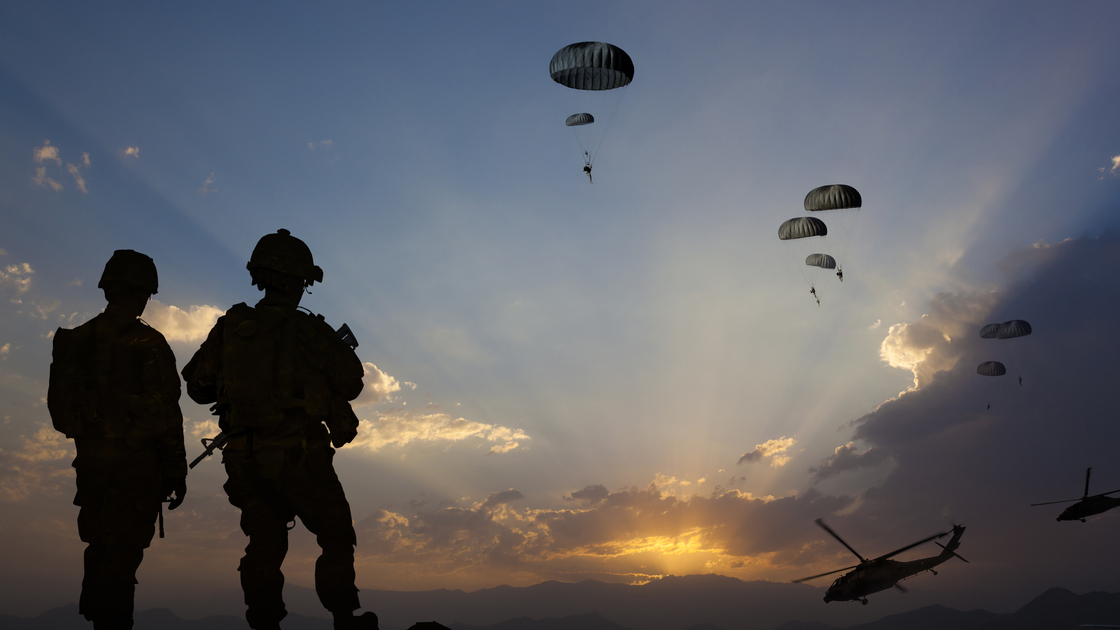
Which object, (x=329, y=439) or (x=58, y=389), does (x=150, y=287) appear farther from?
(x=329, y=439)

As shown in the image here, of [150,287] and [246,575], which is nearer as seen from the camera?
[246,575]

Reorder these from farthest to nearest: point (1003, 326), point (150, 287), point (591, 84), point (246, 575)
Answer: point (1003, 326) < point (591, 84) < point (150, 287) < point (246, 575)

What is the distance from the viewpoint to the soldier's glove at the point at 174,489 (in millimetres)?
10062

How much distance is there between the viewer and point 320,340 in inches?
326

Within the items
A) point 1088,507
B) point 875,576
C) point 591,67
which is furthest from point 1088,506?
point 591,67

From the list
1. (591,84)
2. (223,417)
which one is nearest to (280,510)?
(223,417)

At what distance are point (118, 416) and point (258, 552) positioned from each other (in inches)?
139

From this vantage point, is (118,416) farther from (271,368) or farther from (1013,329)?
(1013,329)

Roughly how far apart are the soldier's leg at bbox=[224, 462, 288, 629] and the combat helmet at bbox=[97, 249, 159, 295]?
12.4ft

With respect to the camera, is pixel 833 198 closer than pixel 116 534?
No

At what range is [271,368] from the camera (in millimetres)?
7984

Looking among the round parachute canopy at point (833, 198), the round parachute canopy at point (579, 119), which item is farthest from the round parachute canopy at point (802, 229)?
the round parachute canopy at point (579, 119)

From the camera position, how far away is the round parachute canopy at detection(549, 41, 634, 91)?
34.2 meters

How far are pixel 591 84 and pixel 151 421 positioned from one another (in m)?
Result: 32.4
